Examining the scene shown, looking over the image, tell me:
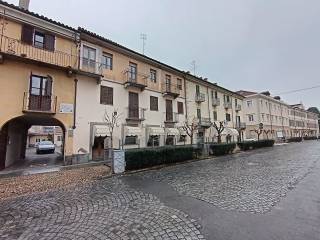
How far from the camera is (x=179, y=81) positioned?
26859mm

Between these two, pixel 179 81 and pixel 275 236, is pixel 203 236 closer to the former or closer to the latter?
pixel 275 236

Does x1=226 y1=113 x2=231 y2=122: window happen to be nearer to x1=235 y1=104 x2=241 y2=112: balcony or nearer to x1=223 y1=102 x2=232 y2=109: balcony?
x1=223 y1=102 x2=232 y2=109: balcony

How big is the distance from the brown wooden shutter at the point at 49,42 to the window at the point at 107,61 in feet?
15.1

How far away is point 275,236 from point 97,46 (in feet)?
61.2

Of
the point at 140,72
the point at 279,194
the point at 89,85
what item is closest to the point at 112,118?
the point at 89,85

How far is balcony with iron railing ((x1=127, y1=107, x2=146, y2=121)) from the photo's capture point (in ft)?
65.1

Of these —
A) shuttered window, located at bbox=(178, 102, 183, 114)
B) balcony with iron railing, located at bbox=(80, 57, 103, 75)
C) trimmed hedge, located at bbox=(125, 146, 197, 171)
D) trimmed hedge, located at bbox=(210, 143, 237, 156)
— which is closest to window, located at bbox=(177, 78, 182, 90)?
shuttered window, located at bbox=(178, 102, 183, 114)

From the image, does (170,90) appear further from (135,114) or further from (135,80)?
(135,114)

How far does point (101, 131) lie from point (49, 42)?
8.05 metres

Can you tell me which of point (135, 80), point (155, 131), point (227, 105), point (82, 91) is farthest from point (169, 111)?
point (227, 105)

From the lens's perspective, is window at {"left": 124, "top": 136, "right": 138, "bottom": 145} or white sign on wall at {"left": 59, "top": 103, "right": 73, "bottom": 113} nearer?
white sign on wall at {"left": 59, "top": 103, "right": 73, "bottom": 113}

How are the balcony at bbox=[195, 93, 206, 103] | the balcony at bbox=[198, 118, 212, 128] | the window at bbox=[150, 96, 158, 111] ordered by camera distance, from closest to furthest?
the window at bbox=[150, 96, 158, 111] → the balcony at bbox=[198, 118, 212, 128] → the balcony at bbox=[195, 93, 206, 103]

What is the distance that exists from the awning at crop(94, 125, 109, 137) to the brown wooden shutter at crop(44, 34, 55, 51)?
7074 millimetres

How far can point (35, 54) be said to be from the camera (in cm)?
1395
